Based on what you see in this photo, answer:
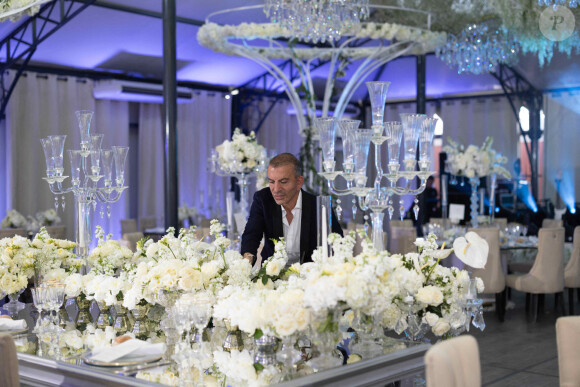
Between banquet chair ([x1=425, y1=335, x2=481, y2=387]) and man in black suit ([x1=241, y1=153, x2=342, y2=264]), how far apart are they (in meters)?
1.62

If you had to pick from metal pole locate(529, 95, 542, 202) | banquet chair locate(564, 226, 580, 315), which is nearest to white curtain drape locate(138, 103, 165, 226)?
metal pole locate(529, 95, 542, 202)

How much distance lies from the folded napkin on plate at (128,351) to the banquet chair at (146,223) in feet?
33.5

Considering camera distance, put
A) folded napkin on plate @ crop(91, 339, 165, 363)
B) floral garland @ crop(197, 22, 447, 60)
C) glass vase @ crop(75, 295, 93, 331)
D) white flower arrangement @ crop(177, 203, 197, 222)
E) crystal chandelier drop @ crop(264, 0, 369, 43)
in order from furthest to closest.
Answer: white flower arrangement @ crop(177, 203, 197, 222)
floral garland @ crop(197, 22, 447, 60)
crystal chandelier drop @ crop(264, 0, 369, 43)
glass vase @ crop(75, 295, 93, 331)
folded napkin on plate @ crop(91, 339, 165, 363)

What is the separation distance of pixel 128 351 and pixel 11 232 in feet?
25.1

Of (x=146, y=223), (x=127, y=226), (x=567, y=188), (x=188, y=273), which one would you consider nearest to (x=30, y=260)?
(x=188, y=273)

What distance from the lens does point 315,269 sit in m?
2.79

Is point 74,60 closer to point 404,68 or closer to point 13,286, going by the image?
point 404,68

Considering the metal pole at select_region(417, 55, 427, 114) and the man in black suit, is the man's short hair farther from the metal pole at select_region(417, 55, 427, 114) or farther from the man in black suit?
the metal pole at select_region(417, 55, 427, 114)

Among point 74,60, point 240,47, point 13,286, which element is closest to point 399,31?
point 240,47

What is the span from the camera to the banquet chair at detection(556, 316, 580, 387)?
2.94 meters

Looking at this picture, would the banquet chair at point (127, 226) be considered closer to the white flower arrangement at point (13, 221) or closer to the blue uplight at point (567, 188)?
the white flower arrangement at point (13, 221)

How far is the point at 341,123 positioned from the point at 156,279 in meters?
1.07

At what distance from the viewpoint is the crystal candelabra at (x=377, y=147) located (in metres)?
3.26

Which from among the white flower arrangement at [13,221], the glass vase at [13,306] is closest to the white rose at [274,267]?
the glass vase at [13,306]
